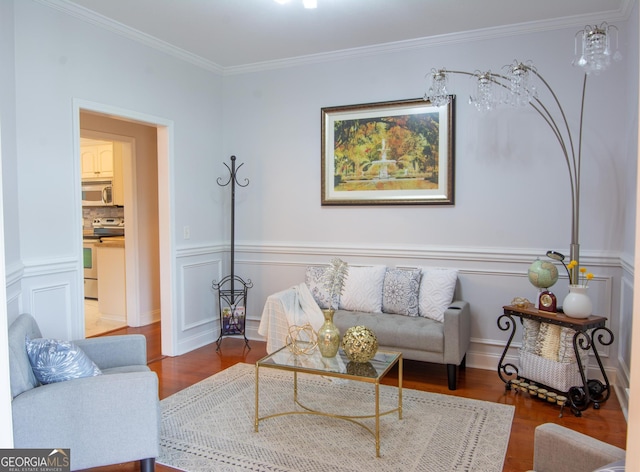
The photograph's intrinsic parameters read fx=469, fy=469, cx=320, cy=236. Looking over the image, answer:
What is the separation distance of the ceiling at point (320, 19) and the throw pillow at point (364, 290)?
2011mm

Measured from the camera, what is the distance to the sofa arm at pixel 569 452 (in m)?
1.50

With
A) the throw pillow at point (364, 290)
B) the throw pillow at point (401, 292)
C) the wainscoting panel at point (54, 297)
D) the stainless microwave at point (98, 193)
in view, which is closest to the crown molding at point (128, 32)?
the wainscoting panel at point (54, 297)

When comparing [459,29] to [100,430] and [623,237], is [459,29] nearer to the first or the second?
[623,237]

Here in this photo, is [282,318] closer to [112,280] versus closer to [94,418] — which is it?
[94,418]

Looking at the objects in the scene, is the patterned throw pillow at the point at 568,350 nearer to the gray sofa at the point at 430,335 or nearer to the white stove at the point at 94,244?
the gray sofa at the point at 430,335

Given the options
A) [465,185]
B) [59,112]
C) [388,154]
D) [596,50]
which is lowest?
[465,185]

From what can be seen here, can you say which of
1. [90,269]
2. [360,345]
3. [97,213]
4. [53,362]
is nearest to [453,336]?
[360,345]

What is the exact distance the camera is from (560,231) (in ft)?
12.1

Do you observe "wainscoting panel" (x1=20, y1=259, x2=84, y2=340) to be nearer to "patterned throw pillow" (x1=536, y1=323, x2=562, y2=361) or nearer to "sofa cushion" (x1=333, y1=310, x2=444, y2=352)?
"sofa cushion" (x1=333, y1=310, x2=444, y2=352)

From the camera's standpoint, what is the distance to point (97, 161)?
6.99 metres

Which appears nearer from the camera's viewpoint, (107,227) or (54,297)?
(54,297)

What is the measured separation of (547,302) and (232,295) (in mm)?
2857

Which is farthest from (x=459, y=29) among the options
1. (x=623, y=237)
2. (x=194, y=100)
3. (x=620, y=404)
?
(x=620, y=404)

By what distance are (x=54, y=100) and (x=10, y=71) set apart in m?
0.37
